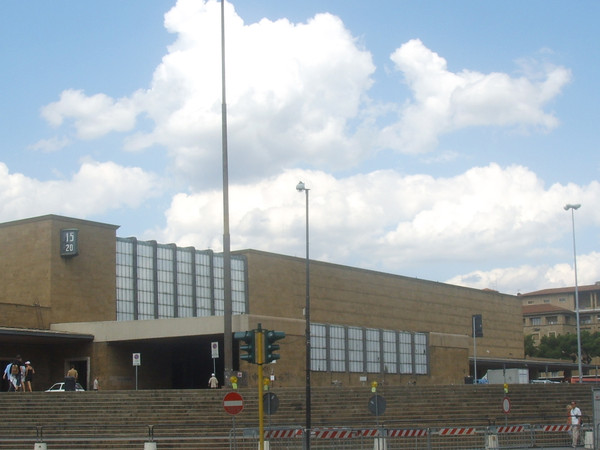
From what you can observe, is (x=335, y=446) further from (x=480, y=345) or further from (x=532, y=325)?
(x=532, y=325)

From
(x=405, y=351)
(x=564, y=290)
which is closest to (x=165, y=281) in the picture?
(x=405, y=351)

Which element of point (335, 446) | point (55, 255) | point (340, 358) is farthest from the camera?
point (340, 358)

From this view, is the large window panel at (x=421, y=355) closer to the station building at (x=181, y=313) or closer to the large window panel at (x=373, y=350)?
the station building at (x=181, y=313)

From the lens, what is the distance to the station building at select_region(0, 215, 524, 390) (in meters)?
50.2

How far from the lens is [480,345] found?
90.9m

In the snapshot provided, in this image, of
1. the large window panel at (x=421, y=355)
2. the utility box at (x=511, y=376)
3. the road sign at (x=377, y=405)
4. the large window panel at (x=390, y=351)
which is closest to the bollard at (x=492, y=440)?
the road sign at (x=377, y=405)

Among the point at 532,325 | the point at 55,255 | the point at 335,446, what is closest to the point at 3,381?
the point at 55,255

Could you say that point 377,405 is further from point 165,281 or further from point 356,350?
point 356,350

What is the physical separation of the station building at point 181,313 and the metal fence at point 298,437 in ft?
30.7

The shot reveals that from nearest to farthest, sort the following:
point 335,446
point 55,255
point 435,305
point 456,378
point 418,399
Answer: point 335,446 < point 418,399 < point 55,255 < point 456,378 < point 435,305

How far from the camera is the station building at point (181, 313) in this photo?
5016cm

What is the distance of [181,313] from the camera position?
63.9 m

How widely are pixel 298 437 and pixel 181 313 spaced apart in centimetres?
3953

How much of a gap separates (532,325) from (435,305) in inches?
2382
